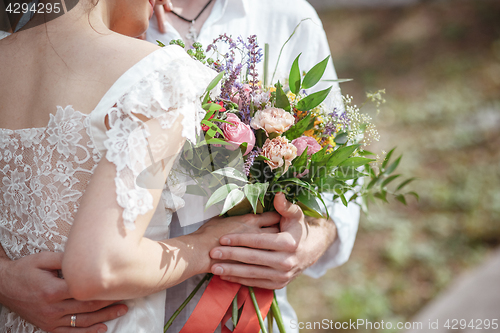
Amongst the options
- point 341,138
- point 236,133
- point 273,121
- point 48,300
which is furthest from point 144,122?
point 341,138

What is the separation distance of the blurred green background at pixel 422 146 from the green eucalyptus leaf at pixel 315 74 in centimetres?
253

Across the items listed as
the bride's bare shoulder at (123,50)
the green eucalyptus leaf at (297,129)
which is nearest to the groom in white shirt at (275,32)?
the green eucalyptus leaf at (297,129)

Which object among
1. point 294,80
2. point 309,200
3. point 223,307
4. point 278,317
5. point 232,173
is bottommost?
point 278,317

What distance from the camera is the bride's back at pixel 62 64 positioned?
39.8 inches

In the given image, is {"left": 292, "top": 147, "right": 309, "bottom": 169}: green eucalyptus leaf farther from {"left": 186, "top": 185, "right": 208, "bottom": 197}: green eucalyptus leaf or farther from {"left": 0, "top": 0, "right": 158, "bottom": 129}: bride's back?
{"left": 0, "top": 0, "right": 158, "bottom": 129}: bride's back

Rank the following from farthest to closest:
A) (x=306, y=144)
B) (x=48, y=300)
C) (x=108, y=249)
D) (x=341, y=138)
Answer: (x=341, y=138) < (x=306, y=144) < (x=48, y=300) < (x=108, y=249)

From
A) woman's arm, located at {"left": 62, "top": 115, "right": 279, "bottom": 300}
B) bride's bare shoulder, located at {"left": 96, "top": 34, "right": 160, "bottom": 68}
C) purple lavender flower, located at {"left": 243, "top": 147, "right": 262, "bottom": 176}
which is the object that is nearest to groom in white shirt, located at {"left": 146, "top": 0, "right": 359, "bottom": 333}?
purple lavender flower, located at {"left": 243, "top": 147, "right": 262, "bottom": 176}

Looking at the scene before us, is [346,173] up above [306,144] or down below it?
below

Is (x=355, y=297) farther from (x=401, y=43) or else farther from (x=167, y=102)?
(x=401, y=43)

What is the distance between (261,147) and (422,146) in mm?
4070

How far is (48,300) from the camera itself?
43.1 inches

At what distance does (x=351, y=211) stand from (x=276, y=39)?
3.05 feet

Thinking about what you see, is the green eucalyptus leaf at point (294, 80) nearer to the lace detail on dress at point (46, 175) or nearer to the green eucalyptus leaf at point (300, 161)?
the green eucalyptus leaf at point (300, 161)

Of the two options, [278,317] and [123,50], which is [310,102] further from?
[278,317]
